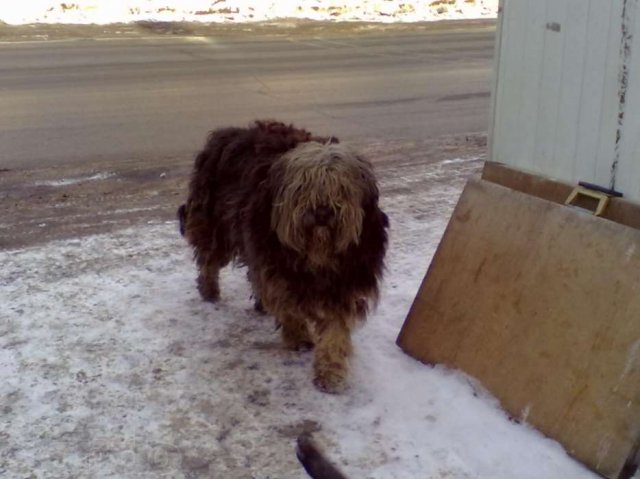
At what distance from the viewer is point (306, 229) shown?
13.8 feet

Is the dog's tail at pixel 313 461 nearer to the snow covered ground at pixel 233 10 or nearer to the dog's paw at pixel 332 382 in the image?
the dog's paw at pixel 332 382

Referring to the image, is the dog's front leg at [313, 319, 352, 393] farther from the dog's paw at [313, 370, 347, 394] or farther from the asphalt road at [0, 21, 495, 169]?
the asphalt road at [0, 21, 495, 169]

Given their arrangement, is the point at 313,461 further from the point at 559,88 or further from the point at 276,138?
the point at 559,88

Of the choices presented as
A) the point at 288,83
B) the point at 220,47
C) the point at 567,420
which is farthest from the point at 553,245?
the point at 220,47

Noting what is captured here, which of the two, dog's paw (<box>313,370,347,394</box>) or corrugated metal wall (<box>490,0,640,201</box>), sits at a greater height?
corrugated metal wall (<box>490,0,640,201</box>)

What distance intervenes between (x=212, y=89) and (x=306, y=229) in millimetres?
9893

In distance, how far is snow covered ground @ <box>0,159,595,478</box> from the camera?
3898mm

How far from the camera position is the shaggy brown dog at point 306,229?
4172mm

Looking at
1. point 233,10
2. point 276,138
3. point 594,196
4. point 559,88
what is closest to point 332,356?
point 276,138

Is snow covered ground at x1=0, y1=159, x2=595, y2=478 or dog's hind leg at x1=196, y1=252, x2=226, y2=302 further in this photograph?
dog's hind leg at x1=196, y1=252, x2=226, y2=302

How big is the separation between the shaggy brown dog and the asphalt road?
4.66m

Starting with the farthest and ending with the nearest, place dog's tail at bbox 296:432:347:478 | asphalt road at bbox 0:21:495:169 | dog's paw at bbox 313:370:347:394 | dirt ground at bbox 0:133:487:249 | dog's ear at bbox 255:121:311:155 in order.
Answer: asphalt road at bbox 0:21:495:169 < dirt ground at bbox 0:133:487:249 < dog's ear at bbox 255:121:311:155 < dog's paw at bbox 313:370:347:394 < dog's tail at bbox 296:432:347:478

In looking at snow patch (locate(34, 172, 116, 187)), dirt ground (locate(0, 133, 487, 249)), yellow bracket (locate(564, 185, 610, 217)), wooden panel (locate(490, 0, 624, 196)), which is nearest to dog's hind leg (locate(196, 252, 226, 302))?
dirt ground (locate(0, 133, 487, 249))

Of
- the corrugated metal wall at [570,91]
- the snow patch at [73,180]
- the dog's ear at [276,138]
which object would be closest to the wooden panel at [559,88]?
the corrugated metal wall at [570,91]
